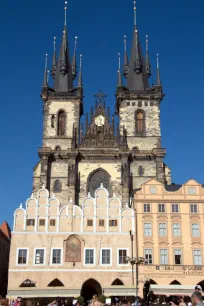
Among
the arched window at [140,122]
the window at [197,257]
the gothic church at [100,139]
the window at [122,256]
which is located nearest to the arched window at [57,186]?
the gothic church at [100,139]

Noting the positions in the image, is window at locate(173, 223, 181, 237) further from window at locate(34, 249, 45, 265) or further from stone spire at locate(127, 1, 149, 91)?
Answer: stone spire at locate(127, 1, 149, 91)

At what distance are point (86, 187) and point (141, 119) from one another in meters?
12.5

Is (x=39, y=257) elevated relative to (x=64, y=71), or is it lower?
lower

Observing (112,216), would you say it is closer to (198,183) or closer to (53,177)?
(198,183)

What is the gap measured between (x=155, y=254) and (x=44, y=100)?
27669 millimetres

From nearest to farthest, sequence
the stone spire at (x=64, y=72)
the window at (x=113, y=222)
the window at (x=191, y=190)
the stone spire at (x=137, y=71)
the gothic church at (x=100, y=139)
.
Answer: the window at (x=113, y=222), the window at (x=191, y=190), the gothic church at (x=100, y=139), the stone spire at (x=137, y=71), the stone spire at (x=64, y=72)

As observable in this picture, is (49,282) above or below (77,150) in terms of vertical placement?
below

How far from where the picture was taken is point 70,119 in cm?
5544

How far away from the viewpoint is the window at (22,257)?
1476 inches

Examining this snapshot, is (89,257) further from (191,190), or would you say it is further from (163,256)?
(191,190)

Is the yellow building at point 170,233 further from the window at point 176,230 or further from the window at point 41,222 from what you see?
the window at point 41,222

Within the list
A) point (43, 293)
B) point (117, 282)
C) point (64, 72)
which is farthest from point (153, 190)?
point (64, 72)

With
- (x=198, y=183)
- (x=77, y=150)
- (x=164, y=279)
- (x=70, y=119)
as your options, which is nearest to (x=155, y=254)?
(x=164, y=279)

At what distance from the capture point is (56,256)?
1492 inches
